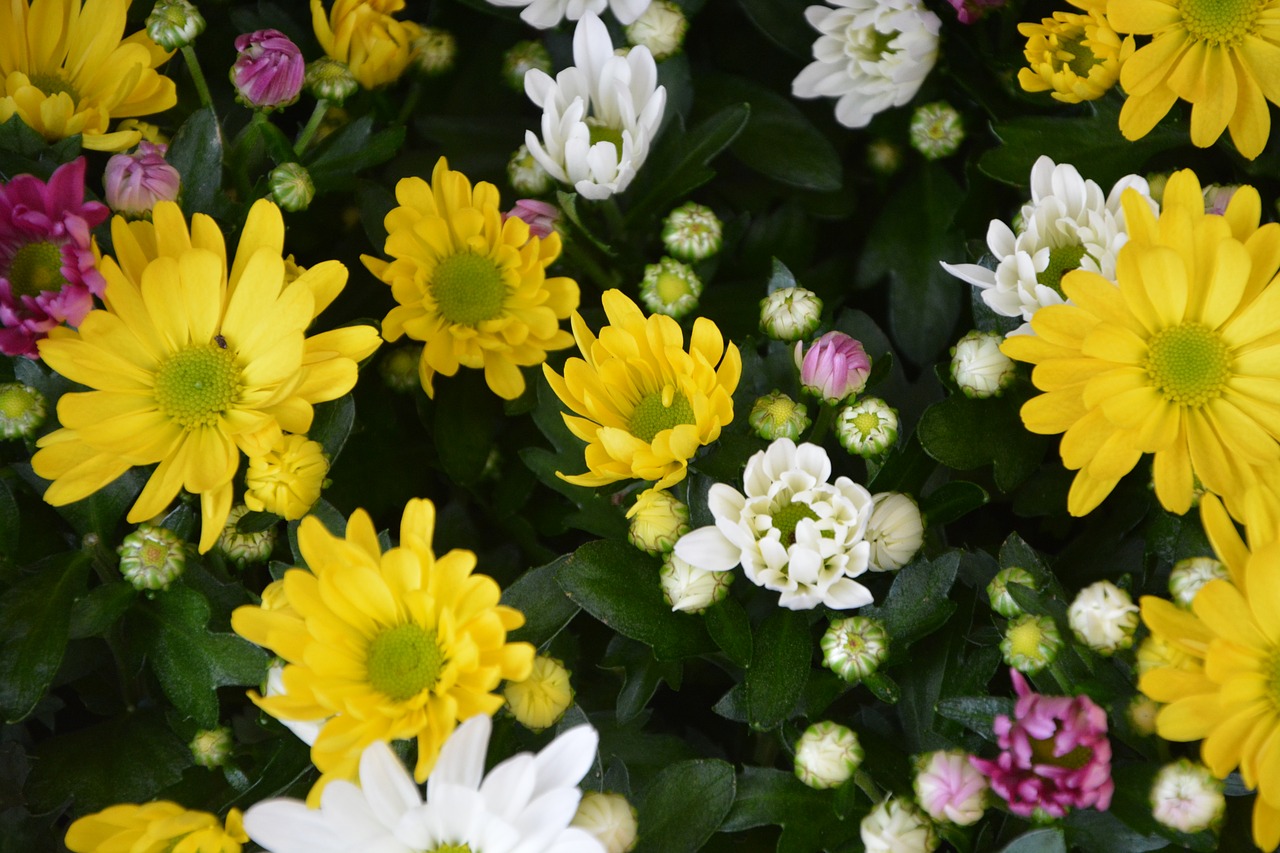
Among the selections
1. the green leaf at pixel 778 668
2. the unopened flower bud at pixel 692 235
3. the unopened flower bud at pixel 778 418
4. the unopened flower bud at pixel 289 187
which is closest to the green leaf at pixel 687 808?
the green leaf at pixel 778 668

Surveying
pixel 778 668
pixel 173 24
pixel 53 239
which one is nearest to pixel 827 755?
pixel 778 668

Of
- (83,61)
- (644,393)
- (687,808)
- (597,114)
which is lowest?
(687,808)

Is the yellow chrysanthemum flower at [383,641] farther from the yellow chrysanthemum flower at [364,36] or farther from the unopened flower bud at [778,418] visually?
the yellow chrysanthemum flower at [364,36]

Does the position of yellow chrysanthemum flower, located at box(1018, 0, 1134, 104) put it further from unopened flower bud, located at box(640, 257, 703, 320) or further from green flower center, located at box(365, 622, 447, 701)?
green flower center, located at box(365, 622, 447, 701)

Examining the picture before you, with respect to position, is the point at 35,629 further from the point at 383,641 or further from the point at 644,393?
the point at 644,393

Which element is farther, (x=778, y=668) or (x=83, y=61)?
(x=83, y=61)

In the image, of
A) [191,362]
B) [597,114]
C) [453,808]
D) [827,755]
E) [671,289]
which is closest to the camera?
[453,808]

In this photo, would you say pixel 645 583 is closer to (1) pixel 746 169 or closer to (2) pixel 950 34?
(1) pixel 746 169
